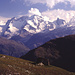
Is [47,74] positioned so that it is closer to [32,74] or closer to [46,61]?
[32,74]

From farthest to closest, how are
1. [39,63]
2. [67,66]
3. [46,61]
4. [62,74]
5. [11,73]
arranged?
[67,66] → [46,61] → [39,63] → [62,74] → [11,73]

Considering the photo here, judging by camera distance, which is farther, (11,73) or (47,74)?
(47,74)

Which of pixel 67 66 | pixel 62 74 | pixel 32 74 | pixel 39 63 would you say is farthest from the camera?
pixel 67 66

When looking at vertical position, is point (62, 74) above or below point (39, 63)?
below

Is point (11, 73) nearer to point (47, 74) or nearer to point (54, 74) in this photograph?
point (47, 74)

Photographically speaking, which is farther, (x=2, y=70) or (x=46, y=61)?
(x=46, y=61)

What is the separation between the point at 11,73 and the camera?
36.5 metres

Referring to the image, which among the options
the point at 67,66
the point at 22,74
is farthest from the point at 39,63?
the point at 67,66

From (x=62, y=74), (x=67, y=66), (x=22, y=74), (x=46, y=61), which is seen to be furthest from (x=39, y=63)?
(x=67, y=66)

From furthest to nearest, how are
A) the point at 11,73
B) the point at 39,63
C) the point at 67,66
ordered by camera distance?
the point at 67,66
the point at 39,63
the point at 11,73

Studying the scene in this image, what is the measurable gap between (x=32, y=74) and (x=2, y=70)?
9363 mm

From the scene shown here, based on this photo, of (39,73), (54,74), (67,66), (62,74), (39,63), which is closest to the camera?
(39,73)

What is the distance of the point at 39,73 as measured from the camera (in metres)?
46.2

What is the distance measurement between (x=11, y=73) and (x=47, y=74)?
1508 cm
